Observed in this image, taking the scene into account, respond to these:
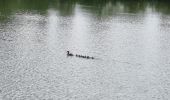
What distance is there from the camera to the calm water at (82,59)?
34500 millimetres

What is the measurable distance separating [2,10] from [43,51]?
144ft

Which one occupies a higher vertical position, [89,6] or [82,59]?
[82,59]

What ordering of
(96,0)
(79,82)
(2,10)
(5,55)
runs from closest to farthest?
(79,82) → (5,55) → (2,10) → (96,0)

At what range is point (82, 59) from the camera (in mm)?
46250

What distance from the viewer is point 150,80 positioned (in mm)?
38875

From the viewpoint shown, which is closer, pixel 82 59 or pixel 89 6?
pixel 82 59

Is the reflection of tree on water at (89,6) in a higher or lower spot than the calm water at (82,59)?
lower

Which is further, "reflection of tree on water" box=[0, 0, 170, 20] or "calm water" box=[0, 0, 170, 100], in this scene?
"reflection of tree on water" box=[0, 0, 170, 20]

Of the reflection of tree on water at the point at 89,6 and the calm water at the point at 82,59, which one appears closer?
the calm water at the point at 82,59

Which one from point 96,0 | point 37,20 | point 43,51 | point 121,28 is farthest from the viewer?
point 96,0

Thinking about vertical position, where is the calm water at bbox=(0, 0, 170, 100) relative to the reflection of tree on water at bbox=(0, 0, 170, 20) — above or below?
above

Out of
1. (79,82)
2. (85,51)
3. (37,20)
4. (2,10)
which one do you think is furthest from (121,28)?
(79,82)

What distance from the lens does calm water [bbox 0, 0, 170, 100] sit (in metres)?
34.5

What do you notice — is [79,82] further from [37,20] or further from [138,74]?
[37,20]
